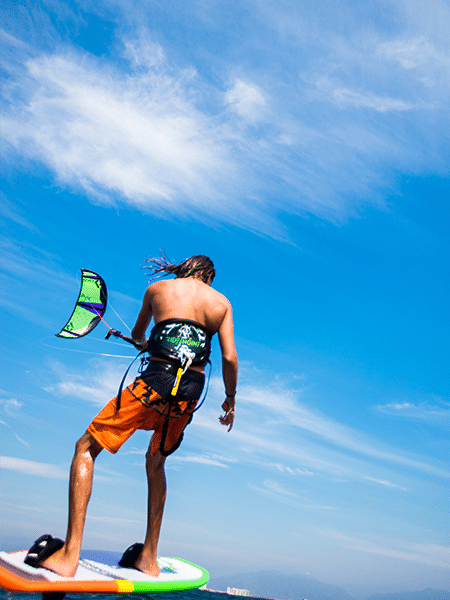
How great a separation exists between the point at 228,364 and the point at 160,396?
0.93 m

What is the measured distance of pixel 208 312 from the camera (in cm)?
507

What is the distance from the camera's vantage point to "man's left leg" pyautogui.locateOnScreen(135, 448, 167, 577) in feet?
16.5

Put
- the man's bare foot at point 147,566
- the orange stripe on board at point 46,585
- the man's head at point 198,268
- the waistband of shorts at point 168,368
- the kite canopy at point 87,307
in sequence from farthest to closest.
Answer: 1. the kite canopy at point 87,307
2. the man's head at point 198,268
3. the man's bare foot at point 147,566
4. the waistband of shorts at point 168,368
5. the orange stripe on board at point 46,585

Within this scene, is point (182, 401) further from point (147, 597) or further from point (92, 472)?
point (147, 597)

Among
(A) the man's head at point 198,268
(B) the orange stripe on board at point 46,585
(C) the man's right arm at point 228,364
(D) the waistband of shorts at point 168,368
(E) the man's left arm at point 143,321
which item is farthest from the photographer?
(A) the man's head at point 198,268

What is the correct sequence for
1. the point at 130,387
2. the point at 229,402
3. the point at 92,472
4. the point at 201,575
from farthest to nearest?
the point at 201,575 → the point at 229,402 → the point at 130,387 → the point at 92,472

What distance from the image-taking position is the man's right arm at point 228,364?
505 centimetres

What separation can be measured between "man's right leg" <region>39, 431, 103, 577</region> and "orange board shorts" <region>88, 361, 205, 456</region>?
Answer: 16 cm

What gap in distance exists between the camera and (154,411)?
4625 mm

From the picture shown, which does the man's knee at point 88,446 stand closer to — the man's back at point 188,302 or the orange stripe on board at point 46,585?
the orange stripe on board at point 46,585

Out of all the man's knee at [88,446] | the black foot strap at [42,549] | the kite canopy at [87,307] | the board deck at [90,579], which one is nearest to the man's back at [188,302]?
the kite canopy at [87,307]

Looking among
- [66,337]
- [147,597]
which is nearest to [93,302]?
[66,337]

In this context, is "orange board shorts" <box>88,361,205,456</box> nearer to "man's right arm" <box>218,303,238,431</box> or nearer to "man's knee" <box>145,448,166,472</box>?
"man's knee" <box>145,448,166,472</box>

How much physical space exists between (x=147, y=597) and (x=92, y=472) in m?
1.94
